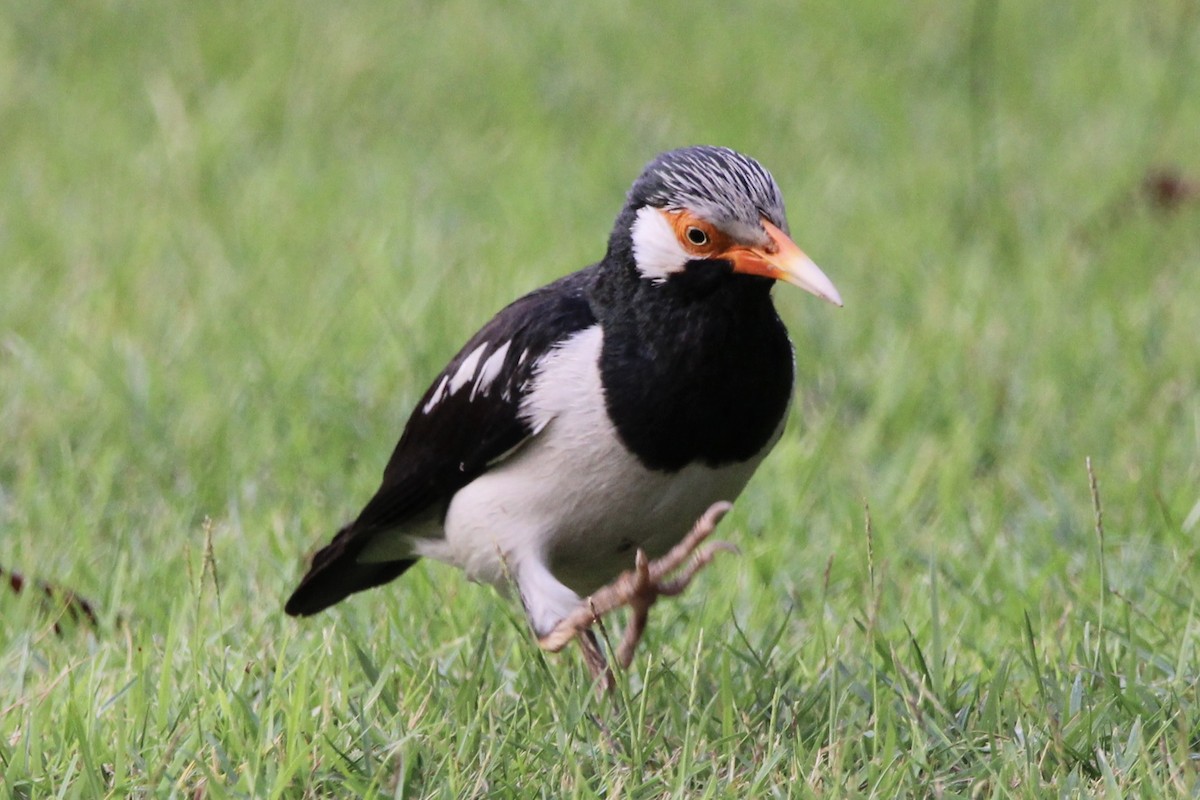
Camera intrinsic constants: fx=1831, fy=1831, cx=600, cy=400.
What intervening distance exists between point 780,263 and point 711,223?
0.53 ft

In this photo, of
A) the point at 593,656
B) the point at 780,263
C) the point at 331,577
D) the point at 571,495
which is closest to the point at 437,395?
the point at 331,577

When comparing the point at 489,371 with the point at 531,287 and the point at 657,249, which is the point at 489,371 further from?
the point at 531,287

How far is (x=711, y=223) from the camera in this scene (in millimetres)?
3531

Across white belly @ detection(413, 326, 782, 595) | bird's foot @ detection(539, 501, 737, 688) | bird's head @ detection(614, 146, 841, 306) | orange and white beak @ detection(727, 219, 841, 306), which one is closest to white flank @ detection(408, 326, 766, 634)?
white belly @ detection(413, 326, 782, 595)

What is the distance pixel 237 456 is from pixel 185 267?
1.67m

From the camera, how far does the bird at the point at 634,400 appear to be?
3.54 m

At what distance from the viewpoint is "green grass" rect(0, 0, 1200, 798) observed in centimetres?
335

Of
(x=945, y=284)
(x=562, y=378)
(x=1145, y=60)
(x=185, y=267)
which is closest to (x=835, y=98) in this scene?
(x=1145, y=60)

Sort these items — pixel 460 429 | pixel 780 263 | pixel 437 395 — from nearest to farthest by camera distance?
pixel 780 263 < pixel 460 429 < pixel 437 395

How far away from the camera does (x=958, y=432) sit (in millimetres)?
5414

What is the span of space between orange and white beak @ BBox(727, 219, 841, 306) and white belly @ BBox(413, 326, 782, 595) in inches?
14.2

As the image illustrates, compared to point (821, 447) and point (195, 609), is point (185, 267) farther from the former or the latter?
point (195, 609)

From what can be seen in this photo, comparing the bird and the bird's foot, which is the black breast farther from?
the bird's foot

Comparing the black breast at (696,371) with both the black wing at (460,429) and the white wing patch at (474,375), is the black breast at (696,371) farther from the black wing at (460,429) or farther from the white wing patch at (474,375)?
the white wing patch at (474,375)
